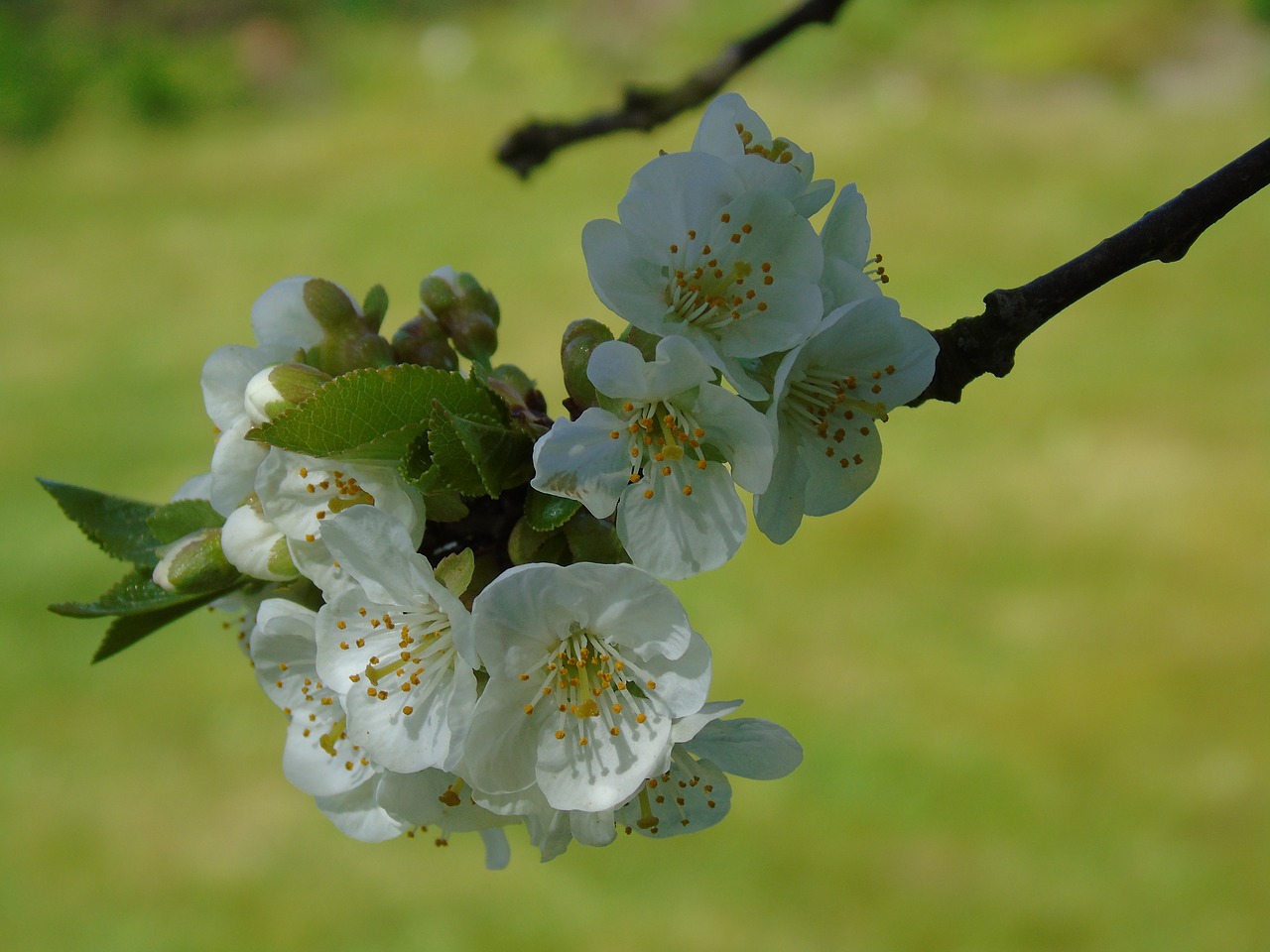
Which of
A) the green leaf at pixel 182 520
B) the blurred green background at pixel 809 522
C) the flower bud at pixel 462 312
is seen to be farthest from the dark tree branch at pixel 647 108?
the blurred green background at pixel 809 522

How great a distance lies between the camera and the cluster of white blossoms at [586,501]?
29.3 inches

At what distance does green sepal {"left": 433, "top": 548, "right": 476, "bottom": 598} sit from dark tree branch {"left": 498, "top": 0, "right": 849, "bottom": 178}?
952 millimetres

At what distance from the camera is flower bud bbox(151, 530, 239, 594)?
34.0 inches

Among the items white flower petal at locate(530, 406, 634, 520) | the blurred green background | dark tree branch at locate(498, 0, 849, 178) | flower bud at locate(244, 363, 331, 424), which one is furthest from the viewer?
the blurred green background

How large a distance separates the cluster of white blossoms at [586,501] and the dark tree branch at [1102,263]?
0.19ft

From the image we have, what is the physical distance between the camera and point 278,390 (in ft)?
2.69

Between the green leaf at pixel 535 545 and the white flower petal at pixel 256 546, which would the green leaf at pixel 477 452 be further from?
the white flower petal at pixel 256 546

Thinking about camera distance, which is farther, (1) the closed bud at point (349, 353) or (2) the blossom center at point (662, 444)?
(1) the closed bud at point (349, 353)

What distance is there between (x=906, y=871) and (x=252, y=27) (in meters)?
6.10

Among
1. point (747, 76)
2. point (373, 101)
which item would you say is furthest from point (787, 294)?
point (373, 101)

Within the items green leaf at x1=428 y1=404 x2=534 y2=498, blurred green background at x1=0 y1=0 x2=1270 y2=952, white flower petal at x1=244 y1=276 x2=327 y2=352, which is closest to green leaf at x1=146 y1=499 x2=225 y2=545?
white flower petal at x1=244 y1=276 x2=327 y2=352

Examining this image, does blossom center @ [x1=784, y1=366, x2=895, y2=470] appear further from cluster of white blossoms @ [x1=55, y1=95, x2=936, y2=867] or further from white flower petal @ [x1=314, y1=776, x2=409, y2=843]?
white flower petal @ [x1=314, y1=776, x2=409, y2=843]

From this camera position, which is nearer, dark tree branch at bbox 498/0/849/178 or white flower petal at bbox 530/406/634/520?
white flower petal at bbox 530/406/634/520

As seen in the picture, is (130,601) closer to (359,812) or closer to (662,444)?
(359,812)
